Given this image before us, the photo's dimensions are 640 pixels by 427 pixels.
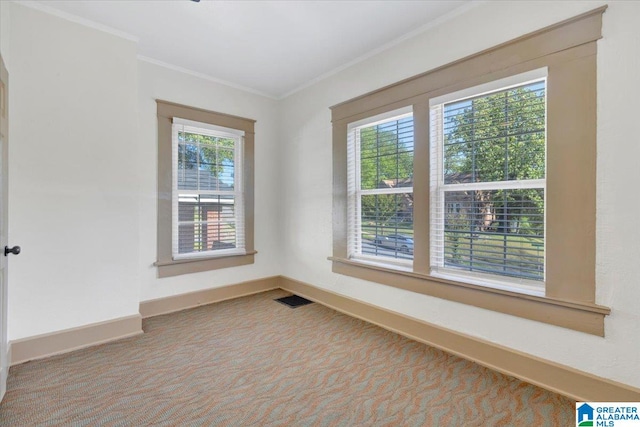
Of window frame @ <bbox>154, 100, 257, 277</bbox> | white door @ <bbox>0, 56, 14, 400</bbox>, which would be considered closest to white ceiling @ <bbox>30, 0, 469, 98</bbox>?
window frame @ <bbox>154, 100, 257, 277</bbox>

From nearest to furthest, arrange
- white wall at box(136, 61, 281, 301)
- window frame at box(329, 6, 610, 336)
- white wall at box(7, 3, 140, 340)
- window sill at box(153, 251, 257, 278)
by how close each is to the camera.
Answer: window frame at box(329, 6, 610, 336) < white wall at box(7, 3, 140, 340) < white wall at box(136, 61, 281, 301) < window sill at box(153, 251, 257, 278)

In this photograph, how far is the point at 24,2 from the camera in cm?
247

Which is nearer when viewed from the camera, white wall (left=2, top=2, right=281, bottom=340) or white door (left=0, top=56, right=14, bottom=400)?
white door (left=0, top=56, right=14, bottom=400)

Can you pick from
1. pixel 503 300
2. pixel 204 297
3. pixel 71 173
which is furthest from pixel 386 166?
pixel 71 173

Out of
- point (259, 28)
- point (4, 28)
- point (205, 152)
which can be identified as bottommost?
point (205, 152)

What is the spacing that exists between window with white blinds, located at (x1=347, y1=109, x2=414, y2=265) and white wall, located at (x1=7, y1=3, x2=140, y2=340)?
233 cm

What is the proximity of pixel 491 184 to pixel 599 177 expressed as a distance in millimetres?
641

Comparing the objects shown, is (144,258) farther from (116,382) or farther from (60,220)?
(116,382)

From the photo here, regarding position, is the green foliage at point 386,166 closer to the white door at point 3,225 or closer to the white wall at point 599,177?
the white wall at point 599,177

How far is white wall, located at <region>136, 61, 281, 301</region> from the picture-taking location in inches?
134

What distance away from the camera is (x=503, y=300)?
7.56ft

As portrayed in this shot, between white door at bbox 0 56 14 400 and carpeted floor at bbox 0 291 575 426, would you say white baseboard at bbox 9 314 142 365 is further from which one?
white door at bbox 0 56 14 400

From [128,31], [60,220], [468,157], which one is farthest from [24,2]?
[468,157]

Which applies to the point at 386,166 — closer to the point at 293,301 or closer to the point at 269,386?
the point at 293,301
